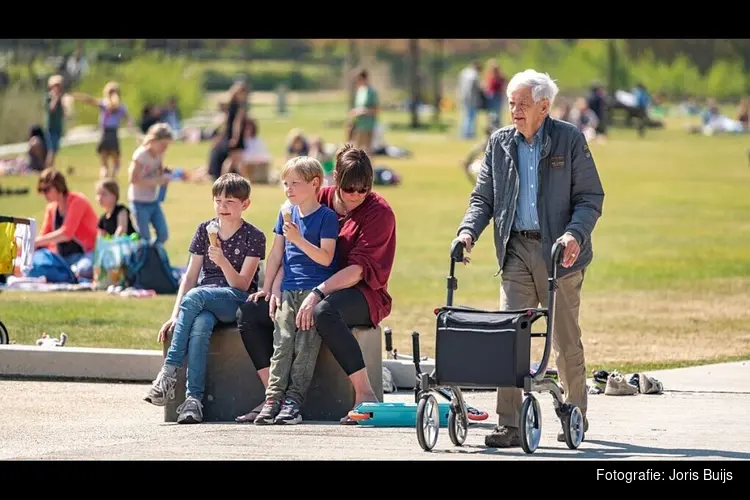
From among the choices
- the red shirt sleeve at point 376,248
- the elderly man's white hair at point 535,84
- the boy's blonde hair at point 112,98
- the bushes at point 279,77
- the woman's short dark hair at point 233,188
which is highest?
the bushes at point 279,77

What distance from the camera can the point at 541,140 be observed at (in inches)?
335

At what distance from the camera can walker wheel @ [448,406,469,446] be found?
833cm

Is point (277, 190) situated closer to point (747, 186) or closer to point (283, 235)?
point (747, 186)

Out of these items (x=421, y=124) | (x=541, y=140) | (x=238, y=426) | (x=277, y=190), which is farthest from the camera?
(x=421, y=124)

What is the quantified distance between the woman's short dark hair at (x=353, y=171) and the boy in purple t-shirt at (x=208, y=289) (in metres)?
0.70

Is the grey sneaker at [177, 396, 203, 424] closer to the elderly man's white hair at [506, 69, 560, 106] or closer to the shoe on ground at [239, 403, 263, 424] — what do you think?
the shoe on ground at [239, 403, 263, 424]

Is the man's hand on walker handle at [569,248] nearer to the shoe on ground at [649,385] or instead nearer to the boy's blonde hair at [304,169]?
the boy's blonde hair at [304,169]

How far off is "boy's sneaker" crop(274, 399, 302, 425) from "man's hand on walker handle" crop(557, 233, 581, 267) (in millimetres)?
1904

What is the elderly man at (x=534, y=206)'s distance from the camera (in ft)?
27.7

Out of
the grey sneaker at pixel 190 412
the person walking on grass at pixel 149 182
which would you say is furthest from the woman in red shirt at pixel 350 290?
the person walking on grass at pixel 149 182
